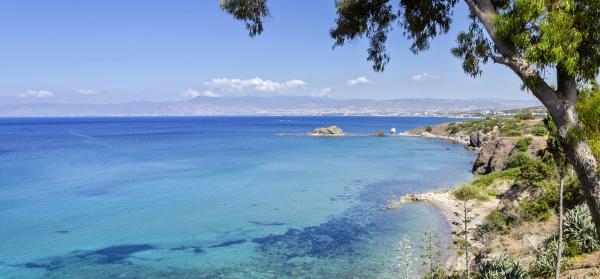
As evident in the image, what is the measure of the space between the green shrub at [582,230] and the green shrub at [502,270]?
2.78 m

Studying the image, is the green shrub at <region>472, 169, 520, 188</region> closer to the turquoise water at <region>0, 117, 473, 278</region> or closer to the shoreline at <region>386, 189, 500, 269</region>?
the shoreline at <region>386, 189, 500, 269</region>

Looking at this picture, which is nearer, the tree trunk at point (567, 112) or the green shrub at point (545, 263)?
the tree trunk at point (567, 112)

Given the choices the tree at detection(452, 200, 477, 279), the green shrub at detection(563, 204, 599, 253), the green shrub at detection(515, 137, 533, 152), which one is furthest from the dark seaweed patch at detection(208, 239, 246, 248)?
the green shrub at detection(515, 137, 533, 152)

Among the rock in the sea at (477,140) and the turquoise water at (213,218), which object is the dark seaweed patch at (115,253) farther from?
the rock in the sea at (477,140)

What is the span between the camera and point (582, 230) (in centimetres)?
1512

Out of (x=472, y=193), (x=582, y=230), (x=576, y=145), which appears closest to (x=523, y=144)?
(x=472, y=193)

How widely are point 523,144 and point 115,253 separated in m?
40.9

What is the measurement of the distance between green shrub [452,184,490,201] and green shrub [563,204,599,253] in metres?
17.9

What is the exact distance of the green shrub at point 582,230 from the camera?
14.7 m

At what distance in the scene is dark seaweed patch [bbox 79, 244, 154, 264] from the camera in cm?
2319

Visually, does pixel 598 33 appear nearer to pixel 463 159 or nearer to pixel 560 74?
pixel 560 74

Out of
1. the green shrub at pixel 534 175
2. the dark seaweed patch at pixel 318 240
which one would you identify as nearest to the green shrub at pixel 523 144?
the green shrub at pixel 534 175

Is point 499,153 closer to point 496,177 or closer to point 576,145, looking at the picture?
point 496,177

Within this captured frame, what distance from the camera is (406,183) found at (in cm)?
4603
